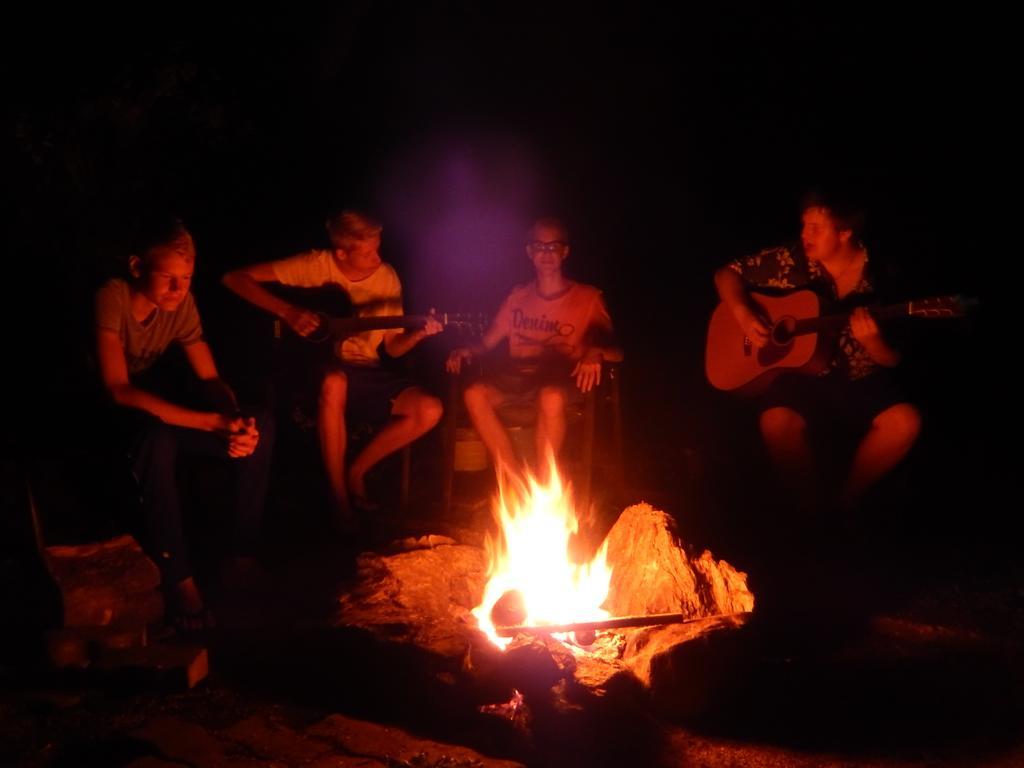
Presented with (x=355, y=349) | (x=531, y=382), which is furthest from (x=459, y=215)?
(x=531, y=382)

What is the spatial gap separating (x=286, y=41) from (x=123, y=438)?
4.03m

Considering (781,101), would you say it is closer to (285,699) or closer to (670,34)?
(670,34)

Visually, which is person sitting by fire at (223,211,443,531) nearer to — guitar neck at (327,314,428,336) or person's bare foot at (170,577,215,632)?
guitar neck at (327,314,428,336)

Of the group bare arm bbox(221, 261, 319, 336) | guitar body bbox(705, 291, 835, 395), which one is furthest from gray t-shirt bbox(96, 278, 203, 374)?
guitar body bbox(705, 291, 835, 395)

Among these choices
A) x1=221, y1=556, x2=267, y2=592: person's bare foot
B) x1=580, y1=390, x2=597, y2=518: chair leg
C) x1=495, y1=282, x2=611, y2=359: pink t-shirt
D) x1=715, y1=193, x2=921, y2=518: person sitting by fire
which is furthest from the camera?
x1=495, y1=282, x2=611, y2=359: pink t-shirt

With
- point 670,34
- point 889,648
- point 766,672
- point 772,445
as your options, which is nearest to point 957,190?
point 670,34

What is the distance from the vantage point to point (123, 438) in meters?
3.79

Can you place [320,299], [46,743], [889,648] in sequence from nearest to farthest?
[46,743], [889,648], [320,299]

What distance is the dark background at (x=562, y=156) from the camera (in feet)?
17.1

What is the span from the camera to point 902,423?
4.43 meters

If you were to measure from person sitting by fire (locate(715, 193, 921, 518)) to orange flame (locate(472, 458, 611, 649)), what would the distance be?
132 centimetres

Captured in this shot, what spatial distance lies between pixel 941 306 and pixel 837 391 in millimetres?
770

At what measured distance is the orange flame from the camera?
382cm

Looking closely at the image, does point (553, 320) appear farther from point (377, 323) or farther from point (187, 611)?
point (187, 611)
